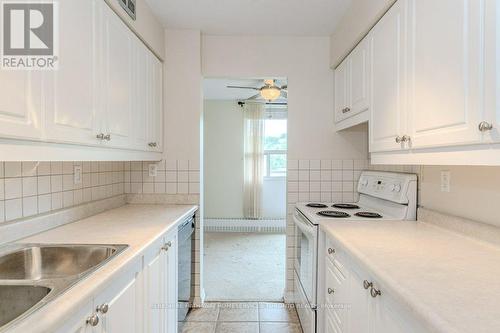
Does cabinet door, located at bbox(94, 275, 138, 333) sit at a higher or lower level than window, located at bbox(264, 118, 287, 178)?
lower

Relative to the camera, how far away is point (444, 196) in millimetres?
1664

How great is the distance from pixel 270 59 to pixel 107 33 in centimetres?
150

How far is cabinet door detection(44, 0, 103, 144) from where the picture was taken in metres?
1.22

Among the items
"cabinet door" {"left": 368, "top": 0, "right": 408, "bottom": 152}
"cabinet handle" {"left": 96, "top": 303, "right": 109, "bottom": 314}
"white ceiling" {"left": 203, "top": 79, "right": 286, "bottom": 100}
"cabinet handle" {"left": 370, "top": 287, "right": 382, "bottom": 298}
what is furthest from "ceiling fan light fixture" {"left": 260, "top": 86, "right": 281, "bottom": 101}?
"cabinet handle" {"left": 96, "top": 303, "right": 109, "bottom": 314}

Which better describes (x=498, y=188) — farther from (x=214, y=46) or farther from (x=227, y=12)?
(x=214, y=46)

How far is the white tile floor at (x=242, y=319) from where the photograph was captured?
2.32m

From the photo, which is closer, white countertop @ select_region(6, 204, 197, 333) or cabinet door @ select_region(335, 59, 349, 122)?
white countertop @ select_region(6, 204, 197, 333)

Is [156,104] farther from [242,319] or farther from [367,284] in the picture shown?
[367,284]

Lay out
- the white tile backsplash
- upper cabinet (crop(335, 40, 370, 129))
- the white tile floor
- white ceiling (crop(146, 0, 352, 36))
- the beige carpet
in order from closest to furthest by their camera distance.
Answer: the white tile backsplash < upper cabinet (crop(335, 40, 370, 129)) < white ceiling (crop(146, 0, 352, 36)) < the white tile floor < the beige carpet

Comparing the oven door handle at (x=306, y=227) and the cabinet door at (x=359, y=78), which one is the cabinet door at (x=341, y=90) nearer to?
the cabinet door at (x=359, y=78)

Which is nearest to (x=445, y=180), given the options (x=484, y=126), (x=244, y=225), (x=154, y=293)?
(x=484, y=126)

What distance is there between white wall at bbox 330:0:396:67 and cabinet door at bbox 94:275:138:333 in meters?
1.95

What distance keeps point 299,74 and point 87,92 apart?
189 cm

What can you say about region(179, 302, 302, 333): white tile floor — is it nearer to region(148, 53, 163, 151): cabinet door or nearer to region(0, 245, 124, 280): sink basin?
region(0, 245, 124, 280): sink basin
